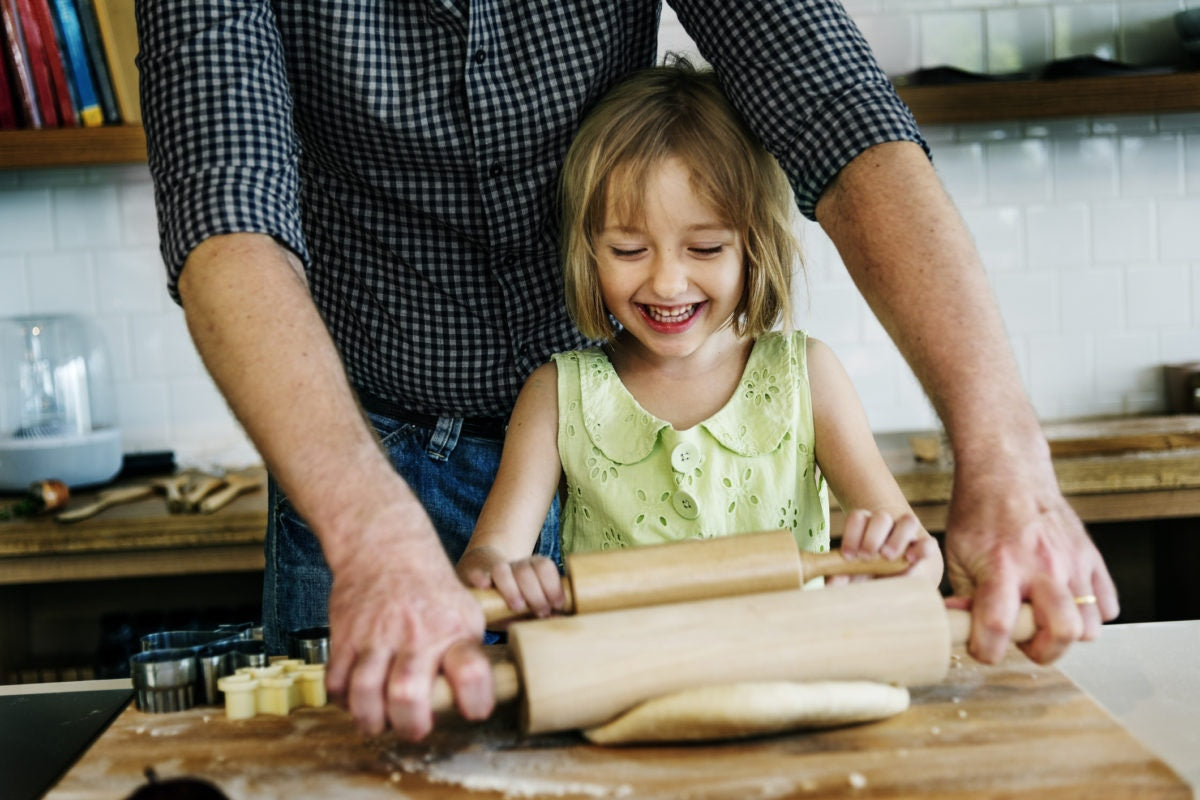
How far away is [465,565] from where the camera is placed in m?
1.20

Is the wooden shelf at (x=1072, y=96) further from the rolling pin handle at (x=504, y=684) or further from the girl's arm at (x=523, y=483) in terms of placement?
the rolling pin handle at (x=504, y=684)

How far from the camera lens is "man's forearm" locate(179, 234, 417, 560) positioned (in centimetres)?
83

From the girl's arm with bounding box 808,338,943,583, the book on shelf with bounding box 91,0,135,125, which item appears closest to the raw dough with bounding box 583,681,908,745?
the girl's arm with bounding box 808,338,943,583

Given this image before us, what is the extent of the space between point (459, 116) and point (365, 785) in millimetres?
776

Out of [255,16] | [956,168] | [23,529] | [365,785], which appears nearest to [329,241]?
[255,16]

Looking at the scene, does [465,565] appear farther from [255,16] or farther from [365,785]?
[255,16]

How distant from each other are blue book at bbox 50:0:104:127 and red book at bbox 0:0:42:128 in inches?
3.0

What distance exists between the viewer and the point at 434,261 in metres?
1.38

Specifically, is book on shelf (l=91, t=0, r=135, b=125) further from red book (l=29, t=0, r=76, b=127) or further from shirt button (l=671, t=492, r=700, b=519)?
shirt button (l=671, t=492, r=700, b=519)

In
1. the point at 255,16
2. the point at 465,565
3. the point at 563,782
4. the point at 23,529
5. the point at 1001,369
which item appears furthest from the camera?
the point at 23,529

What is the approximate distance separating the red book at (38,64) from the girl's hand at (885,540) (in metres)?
2.08

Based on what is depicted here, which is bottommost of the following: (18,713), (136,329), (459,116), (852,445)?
(18,713)

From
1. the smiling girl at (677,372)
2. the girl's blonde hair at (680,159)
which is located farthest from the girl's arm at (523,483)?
the girl's blonde hair at (680,159)

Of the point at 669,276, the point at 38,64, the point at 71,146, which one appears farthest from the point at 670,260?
the point at 38,64
